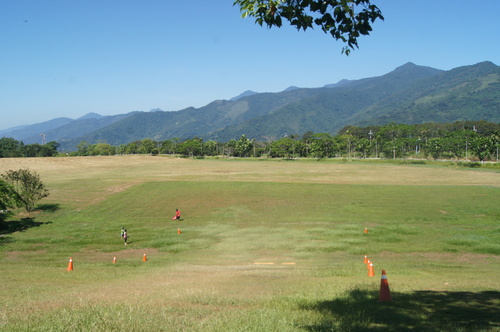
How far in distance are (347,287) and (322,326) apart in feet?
21.5

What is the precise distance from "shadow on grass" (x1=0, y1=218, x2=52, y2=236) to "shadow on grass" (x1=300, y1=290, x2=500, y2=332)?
36969 mm

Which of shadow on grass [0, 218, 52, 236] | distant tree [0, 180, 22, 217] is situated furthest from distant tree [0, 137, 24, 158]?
shadow on grass [0, 218, 52, 236]

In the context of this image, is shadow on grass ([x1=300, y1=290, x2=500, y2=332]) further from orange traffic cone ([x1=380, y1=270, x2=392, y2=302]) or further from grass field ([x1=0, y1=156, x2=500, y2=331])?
orange traffic cone ([x1=380, y1=270, x2=392, y2=302])

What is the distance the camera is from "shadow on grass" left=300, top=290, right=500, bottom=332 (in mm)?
9375

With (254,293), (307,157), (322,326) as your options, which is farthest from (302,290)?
(307,157)

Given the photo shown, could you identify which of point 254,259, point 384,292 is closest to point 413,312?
point 384,292

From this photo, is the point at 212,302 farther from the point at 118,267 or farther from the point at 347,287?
the point at 118,267

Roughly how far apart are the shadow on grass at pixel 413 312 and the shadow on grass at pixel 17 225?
1455 inches

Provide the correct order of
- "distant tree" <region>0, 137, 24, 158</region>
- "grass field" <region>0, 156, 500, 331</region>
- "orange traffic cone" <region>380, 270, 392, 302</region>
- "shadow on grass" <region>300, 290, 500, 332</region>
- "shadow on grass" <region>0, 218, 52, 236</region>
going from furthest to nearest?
"distant tree" <region>0, 137, 24, 158</region> → "shadow on grass" <region>0, 218, 52, 236</region> → "orange traffic cone" <region>380, 270, 392, 302</region> → "grass field" <region>0, 156, 500, 331</region> → "shadow on grass" <region>300, 290, 500, 332</region>

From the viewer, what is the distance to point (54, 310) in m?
10.6

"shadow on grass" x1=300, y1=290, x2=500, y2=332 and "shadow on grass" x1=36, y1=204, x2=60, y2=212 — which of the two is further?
"shadow on grass" x1=36, y1=204, x2=60, y2=212

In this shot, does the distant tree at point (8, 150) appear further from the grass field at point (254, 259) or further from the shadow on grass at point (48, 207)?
the shadow on grass at point (48, 207)

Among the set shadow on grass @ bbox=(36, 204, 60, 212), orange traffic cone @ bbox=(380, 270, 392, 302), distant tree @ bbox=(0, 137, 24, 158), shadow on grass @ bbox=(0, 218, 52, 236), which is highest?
distant tree @ bbox=(0, 137, 24, 158)

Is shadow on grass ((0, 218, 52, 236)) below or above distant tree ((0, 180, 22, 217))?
below
